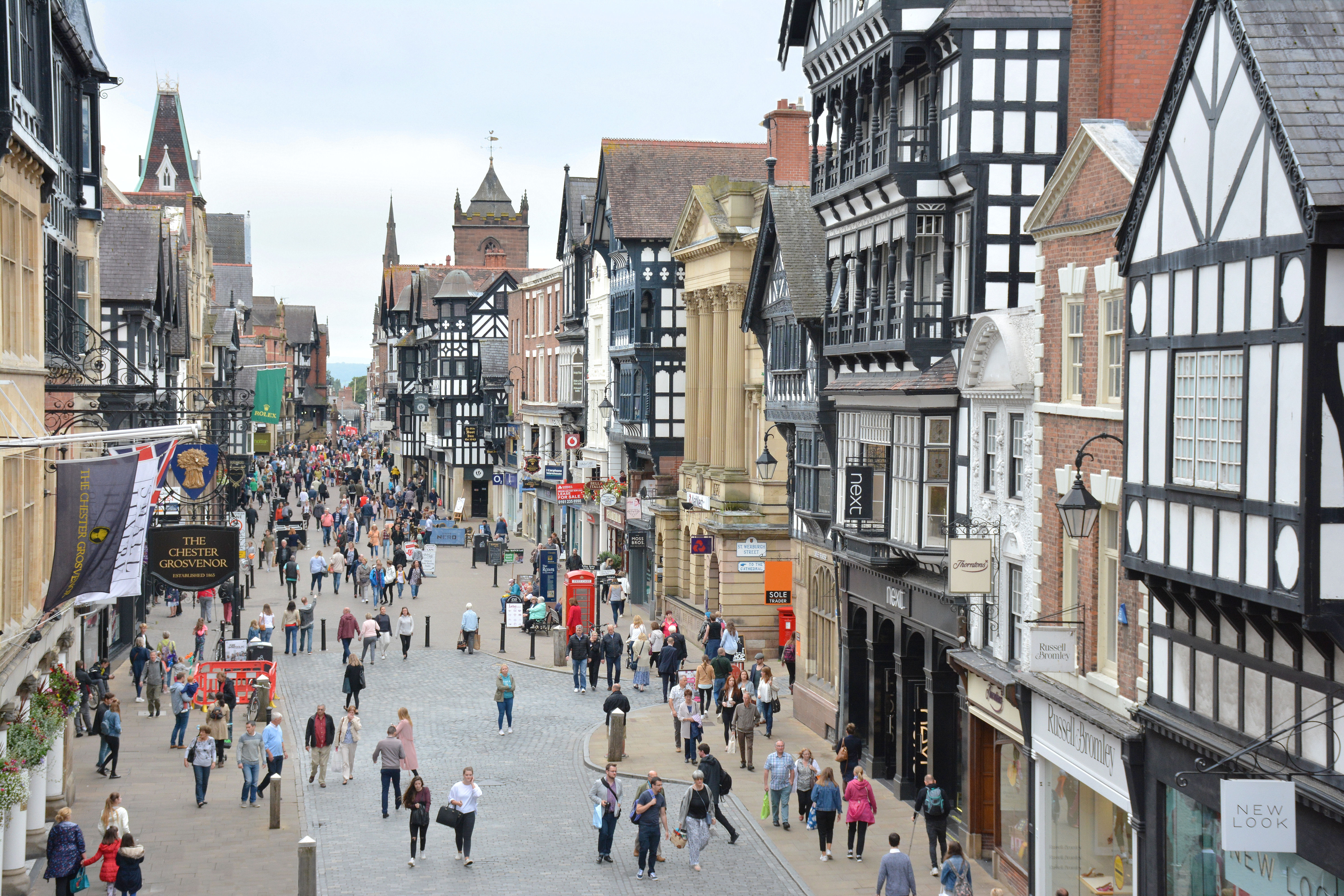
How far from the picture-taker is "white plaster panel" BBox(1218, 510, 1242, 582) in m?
12.3

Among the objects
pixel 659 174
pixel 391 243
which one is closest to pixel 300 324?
pixel 391 243

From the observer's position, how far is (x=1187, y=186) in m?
13.6

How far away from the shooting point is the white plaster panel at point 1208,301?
12.8 metres

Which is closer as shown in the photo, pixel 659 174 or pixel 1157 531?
pixel 1157 531

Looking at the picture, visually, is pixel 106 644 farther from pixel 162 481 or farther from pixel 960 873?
pixel 960 873

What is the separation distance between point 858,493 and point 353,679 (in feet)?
34.2

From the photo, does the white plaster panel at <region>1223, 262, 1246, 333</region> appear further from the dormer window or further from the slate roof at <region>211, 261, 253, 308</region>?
the dormer window

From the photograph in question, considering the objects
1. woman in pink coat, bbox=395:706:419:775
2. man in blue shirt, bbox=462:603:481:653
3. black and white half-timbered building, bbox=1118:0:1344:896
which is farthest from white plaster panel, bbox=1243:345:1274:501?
man in blue shirt, bbox=462:603:481:653

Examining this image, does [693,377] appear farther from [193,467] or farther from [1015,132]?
[1015,132]

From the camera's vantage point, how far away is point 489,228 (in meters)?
120

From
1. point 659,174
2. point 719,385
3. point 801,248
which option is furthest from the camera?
point 659,174

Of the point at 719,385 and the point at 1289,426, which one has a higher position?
the point at 719,385

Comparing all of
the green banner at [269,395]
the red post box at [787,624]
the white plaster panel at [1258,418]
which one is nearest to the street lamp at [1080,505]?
the white plaster panel at [1258,418]

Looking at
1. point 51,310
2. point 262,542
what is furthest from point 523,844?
point 262,542
